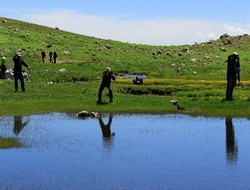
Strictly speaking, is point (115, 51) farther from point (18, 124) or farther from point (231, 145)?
point (231, 145)

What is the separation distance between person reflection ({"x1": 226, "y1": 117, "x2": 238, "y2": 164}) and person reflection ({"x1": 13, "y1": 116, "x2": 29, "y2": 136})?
1048 cm

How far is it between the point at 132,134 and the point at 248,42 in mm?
107162

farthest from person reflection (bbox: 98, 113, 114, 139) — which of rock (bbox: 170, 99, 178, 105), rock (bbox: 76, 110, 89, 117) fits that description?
rock (bbox: 170, 99, 178, 105)

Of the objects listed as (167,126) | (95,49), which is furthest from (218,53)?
(167,126)

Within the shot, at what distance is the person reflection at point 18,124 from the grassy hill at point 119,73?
2.45m

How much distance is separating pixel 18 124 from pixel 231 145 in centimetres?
1206

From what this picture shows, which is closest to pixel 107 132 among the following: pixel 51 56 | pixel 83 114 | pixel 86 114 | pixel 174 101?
pixel 83 114

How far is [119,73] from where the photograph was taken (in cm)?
7906

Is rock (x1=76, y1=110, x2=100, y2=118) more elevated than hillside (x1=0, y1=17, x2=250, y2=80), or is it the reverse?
hillside (x1=0, y1=17, x2=250, y2=80)

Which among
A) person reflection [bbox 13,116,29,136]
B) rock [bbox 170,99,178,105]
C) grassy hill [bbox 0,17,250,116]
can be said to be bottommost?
person reflection [bbox 13,116,29,136]

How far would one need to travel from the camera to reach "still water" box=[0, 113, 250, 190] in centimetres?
1758

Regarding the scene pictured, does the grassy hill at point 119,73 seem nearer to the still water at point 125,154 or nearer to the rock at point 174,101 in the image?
the rock at point 174,101

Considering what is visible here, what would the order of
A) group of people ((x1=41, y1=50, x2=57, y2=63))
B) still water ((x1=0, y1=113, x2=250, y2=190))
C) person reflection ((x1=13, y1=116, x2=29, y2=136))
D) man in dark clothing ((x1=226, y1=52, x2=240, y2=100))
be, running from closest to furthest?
still water ((x1=0, y1=113, x2=250, y2=190)), person reflection ((x1=13, y1=116, x2=29, y2=136)), man in dark clothing ((x1=226, y1=52, x2=240, y2=100)), group of people ((x1=41, y1=50, x2=57, y2=63))

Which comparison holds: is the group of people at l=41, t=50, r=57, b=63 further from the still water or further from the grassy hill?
the still water
